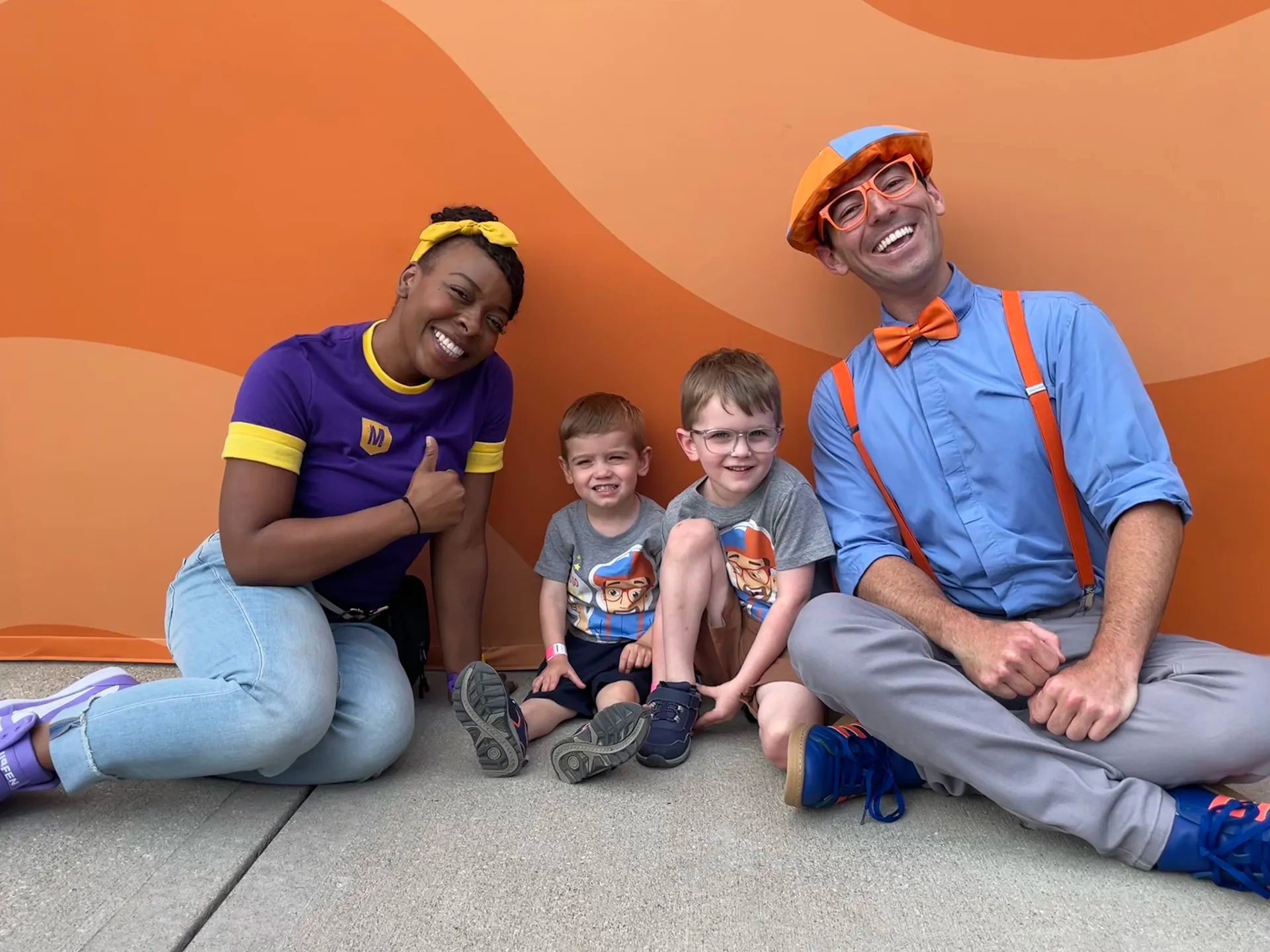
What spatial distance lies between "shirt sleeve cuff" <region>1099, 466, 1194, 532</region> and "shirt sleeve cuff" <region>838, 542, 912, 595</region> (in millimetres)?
432

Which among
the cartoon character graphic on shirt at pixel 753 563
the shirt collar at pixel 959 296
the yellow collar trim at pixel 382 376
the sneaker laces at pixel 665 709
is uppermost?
the shirt collar at pixel 959 296

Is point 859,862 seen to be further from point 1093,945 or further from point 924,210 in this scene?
point 924,210

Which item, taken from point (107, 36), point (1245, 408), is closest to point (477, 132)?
point (107, 36)

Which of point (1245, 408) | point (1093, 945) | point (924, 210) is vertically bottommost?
point (1093, 945)

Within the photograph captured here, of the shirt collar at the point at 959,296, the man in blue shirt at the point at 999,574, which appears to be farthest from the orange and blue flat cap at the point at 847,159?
the shirt collar at the point at 959,296

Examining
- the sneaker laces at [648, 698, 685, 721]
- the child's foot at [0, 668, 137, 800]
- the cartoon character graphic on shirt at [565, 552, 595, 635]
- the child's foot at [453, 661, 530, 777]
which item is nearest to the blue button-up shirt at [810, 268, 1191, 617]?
the sneaker laces at [648, 698, 685, 721]

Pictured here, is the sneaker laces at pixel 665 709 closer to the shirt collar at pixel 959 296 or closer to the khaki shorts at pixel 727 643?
the khaki shorts at pixel 727 643

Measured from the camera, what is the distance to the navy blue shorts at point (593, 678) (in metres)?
2.17

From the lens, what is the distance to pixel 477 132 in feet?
7.54

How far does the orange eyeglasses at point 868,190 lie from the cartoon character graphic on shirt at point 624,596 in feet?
3.07

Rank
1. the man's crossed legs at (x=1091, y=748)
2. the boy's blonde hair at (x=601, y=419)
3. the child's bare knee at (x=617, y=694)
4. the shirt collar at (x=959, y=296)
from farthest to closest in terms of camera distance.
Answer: the boy's blonde hair at (x=601, y=419)
the child's bare knee at (x=617, y=694)
the shirt collar at (x=959, y=296)
the man's crossed legs at (x=1091, y=748)

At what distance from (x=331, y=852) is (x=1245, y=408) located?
2.34 meters

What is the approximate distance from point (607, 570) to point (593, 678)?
0.27m

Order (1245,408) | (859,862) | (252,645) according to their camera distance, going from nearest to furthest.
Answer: (859,862), (252,645), (1245,408)
